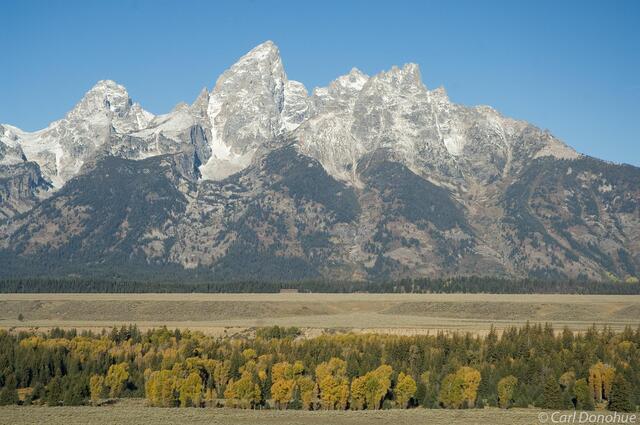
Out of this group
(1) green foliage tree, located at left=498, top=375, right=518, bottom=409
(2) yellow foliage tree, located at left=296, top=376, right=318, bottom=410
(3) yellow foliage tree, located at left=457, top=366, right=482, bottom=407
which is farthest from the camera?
(3) yellow foliage tree, located at left=457, top=366, right=482, bottom=407

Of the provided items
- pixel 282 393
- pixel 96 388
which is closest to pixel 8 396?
pixel 96 388

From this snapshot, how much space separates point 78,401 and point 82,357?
1296 inches

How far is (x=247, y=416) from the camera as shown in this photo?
124 meters

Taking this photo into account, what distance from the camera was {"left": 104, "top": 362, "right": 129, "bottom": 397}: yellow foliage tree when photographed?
487ft

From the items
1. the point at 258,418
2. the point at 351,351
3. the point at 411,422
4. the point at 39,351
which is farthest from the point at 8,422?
the point at 351,351

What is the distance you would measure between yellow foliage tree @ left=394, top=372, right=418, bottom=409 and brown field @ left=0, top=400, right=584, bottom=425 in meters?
7.87

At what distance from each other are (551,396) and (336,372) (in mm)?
35498

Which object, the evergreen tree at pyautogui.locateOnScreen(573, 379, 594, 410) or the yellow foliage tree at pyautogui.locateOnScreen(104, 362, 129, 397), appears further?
the yellow foliage tree at pyautogui.locateOnScreen(104, 362, 129, 397)

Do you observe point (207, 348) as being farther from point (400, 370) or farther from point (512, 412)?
point (512, 412)

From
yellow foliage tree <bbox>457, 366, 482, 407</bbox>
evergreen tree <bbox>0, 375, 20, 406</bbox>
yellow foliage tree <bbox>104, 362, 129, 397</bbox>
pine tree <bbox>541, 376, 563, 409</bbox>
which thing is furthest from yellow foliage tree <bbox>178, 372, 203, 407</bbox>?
pine tree <bbox>541, 376, 563, 409</bbox>

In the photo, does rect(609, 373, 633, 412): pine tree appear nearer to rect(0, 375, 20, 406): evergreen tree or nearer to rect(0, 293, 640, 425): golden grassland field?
rect(0, 293, 640, 425): golden grassland field

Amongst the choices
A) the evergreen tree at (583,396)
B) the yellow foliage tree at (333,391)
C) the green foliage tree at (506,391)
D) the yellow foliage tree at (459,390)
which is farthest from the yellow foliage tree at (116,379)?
the evergreen tree at (583,396)

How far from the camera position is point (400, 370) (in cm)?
15562

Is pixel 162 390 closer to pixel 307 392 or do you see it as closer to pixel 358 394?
pixel 307 392
